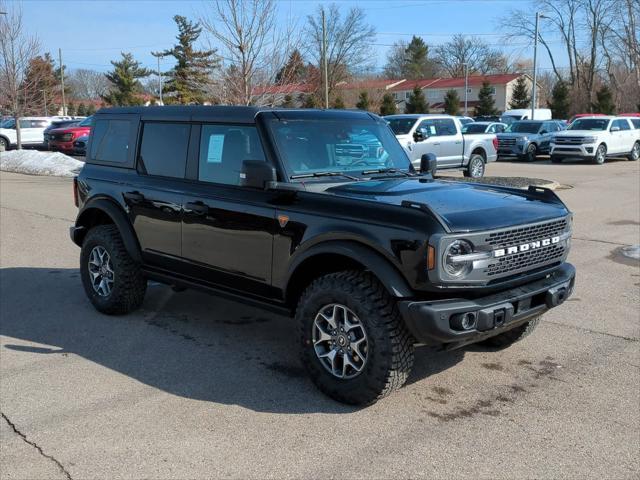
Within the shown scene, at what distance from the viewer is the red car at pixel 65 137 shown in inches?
1119

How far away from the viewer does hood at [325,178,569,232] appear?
3947 millimetres

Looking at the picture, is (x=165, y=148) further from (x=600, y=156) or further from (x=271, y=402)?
(x=600, y=156)

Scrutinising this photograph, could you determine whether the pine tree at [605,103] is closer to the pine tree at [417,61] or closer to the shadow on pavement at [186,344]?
the shadow on pavement at [186,344]

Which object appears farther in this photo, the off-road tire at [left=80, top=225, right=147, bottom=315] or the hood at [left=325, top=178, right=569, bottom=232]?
the off-road tire at [left=80, top=225, right=147, bottom=315]

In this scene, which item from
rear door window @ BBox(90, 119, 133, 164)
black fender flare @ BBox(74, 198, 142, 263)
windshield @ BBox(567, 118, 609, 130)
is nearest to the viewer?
black fender flare @ BBox(74, 198, 142, 263)

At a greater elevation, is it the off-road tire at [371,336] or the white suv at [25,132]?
the white suv at [25,132]

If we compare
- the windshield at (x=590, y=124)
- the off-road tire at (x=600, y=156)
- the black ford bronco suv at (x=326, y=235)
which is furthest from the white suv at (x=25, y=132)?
the black ford bronco suv at (x=326, y=235)

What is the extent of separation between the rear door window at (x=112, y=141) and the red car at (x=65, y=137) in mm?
23754

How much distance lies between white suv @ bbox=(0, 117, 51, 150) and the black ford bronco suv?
28125 mm

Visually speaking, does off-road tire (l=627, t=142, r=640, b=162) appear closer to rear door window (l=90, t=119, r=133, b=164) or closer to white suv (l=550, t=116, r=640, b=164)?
white suv (l=550, t=116, r=640, b=164)

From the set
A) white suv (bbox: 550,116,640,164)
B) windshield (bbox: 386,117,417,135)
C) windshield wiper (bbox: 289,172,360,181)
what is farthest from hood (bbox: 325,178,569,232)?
white suv (bbox: 550,116,640,164)

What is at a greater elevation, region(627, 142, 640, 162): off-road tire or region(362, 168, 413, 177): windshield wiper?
region(627, 142, 640, 162): off-road tire

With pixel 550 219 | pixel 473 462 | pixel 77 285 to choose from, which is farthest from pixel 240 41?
pixel 473 462

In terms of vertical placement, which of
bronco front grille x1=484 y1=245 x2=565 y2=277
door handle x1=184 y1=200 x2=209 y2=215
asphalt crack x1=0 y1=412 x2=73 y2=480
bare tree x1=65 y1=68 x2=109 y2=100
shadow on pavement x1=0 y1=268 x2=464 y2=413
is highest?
bare tree x1=65 y1=68 x2=109 y2=100
